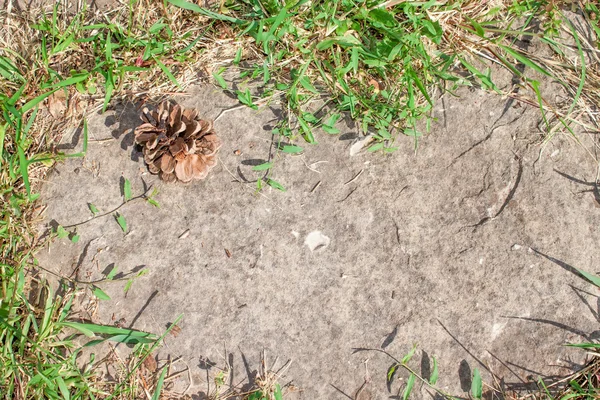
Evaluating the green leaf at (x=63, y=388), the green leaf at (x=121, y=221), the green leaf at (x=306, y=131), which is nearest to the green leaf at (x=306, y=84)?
the green leaf at (x=306, y=131)

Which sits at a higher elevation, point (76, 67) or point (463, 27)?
point (463, 27)

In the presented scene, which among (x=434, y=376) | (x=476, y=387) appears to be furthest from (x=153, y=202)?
(x=476, y=387)

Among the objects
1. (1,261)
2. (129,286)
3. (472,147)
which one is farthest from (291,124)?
(1,261)

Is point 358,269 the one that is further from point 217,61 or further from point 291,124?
point 217,61

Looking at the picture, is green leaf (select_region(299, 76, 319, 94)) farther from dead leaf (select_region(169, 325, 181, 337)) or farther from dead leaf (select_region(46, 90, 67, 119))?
dead leaf (select_region(169, 325, 181, 337))

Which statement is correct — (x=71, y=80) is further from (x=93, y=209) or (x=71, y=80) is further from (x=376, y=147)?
(x=376, y=147)

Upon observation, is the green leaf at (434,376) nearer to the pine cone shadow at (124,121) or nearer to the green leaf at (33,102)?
the pine cone shadow at (124,121)
